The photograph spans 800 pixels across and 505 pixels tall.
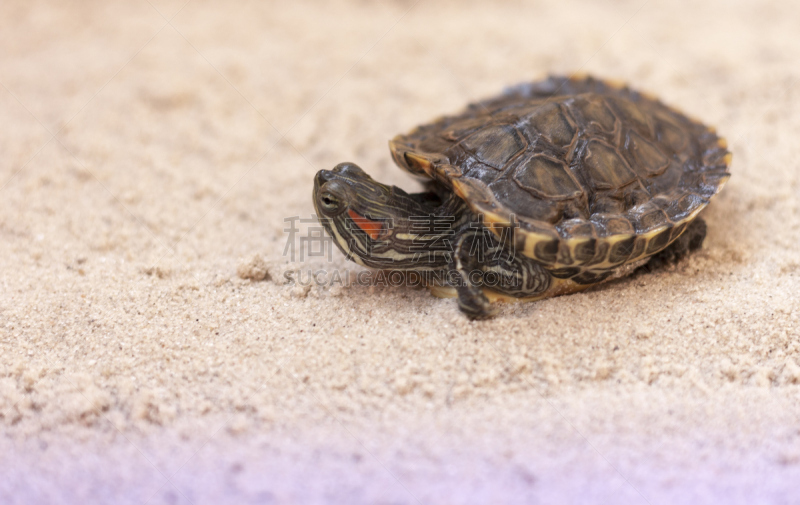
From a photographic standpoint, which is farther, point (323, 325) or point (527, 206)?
point (323, 325)

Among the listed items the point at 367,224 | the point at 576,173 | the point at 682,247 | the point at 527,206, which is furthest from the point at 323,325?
the point at 682,247

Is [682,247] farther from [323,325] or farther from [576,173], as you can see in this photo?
[323,325]

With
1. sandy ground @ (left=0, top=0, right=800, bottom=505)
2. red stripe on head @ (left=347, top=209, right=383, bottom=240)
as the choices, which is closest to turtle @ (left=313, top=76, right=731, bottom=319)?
red stripe on head @ (left=347, top=209, right=383, bottom=240)

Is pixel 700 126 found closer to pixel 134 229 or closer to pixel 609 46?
pixel 609 46

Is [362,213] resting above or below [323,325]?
above

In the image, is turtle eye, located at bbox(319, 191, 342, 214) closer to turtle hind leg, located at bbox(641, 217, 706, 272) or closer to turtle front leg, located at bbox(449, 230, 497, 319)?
turtle front leg, located at bbox(449, 230, 497, 319)
